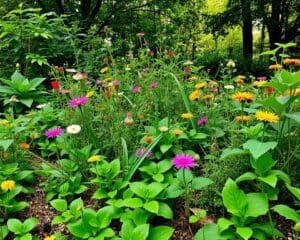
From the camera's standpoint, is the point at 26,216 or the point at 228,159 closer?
the point at 228,159

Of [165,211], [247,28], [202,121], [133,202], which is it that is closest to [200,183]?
[165,211]

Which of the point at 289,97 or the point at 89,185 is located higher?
the point at 289,97

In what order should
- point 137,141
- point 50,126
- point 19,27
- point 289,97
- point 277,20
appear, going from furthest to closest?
point 277,20
point 19,27
point 50,126
point 137,141
point 289,97

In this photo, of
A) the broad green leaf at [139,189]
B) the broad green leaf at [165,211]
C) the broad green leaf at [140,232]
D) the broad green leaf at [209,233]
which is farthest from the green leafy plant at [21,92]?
the broad green leaf at [209,233]

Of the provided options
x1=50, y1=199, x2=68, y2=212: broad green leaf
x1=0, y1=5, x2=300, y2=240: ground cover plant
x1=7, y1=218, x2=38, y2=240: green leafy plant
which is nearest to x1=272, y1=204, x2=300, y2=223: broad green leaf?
x1=0, y1=5, x2=300, y2=240: ground cover plant

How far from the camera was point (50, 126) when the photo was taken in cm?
295

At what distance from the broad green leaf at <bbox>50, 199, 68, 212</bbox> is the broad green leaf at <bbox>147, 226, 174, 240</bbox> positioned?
0.51m

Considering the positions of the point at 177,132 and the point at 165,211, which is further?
the point at 177,132

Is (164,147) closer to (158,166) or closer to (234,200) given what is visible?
(158,166)

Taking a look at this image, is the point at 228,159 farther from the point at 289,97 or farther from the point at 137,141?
the point at 137,141

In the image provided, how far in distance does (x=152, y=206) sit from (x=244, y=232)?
0.44 m

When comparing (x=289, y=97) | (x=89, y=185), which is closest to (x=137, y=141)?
(x=89, y=185)

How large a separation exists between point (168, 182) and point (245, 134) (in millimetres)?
481

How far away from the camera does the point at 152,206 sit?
1940 mm
